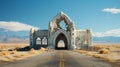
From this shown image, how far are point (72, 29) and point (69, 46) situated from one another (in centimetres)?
524

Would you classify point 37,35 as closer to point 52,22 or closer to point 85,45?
point 52,22

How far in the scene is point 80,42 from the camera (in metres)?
87.0

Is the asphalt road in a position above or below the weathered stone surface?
below

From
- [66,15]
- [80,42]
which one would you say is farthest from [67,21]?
[80,42]

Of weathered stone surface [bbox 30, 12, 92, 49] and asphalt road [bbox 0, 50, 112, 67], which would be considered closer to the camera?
asphalt road [bbox 0, 50, 112, 67]

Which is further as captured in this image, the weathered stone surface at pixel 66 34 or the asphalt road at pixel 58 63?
the weathered stone surface at pixel 66 34

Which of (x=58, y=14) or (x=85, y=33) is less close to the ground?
(x=58, y=14)

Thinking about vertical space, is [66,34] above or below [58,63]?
above

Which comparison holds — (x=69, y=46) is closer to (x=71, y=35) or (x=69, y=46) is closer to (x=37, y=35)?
(x=71, y=35)

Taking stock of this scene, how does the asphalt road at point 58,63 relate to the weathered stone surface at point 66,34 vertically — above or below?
below

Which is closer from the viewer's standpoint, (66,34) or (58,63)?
(58,63)

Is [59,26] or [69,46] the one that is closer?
[69,46]

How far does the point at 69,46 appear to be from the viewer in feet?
276

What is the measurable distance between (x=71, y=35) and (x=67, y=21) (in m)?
5.37
